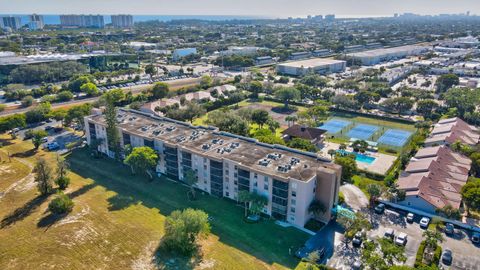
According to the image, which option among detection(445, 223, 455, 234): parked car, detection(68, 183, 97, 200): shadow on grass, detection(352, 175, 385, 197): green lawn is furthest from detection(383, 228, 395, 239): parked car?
detection(68, 183, 97, 200): shadow on grass

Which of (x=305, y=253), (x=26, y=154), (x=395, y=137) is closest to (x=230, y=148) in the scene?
(x=305, y=253)

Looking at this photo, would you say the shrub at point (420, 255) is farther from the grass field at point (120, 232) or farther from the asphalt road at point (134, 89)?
the asphalt road at point (134, 89)

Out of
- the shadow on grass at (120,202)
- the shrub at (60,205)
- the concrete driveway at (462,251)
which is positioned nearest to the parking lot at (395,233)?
the concrete driveway at (462,251)

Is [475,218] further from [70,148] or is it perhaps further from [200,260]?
[70,148]

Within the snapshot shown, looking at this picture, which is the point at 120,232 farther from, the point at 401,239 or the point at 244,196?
the point at 401,239

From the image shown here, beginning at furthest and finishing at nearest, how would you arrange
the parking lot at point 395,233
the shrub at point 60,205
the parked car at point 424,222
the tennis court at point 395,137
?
the tennis court at point 395,137, the shrub at point 60,205, the parked car at point 424,222, the parking lot at point 395,233
